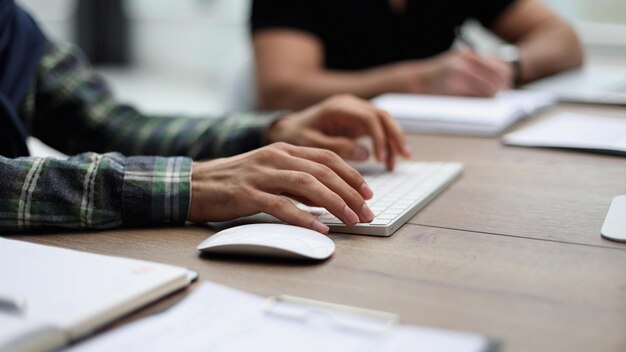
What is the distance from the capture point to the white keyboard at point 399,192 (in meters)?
0.79

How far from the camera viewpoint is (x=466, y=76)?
1.54m

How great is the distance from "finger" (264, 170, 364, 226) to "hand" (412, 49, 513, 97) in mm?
824

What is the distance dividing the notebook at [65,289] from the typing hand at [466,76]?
3.30 feet

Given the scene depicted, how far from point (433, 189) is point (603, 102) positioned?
789 mm

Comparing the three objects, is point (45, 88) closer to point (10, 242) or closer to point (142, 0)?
point (10, 242)

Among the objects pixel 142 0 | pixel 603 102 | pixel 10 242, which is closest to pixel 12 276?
pixel 10 242

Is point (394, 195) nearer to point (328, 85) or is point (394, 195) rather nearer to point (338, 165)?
point (338, 165)

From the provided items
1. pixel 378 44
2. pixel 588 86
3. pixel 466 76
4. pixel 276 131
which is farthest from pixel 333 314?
pixel 378 44

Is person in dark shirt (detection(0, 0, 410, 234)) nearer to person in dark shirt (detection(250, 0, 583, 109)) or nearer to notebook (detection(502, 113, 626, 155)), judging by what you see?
notebook (detection(502, 113, 626, 155))

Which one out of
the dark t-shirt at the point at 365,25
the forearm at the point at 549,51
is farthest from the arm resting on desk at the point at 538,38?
the dark t-shirt at the point at 365,25

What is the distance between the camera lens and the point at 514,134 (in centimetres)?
131

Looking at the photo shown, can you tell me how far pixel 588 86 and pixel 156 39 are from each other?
4.31 m

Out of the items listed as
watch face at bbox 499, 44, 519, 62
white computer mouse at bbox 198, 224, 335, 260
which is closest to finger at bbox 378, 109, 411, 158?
white computer mouse at bbox 198, 224, 335, 260

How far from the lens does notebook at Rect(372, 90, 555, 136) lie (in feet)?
4.45
